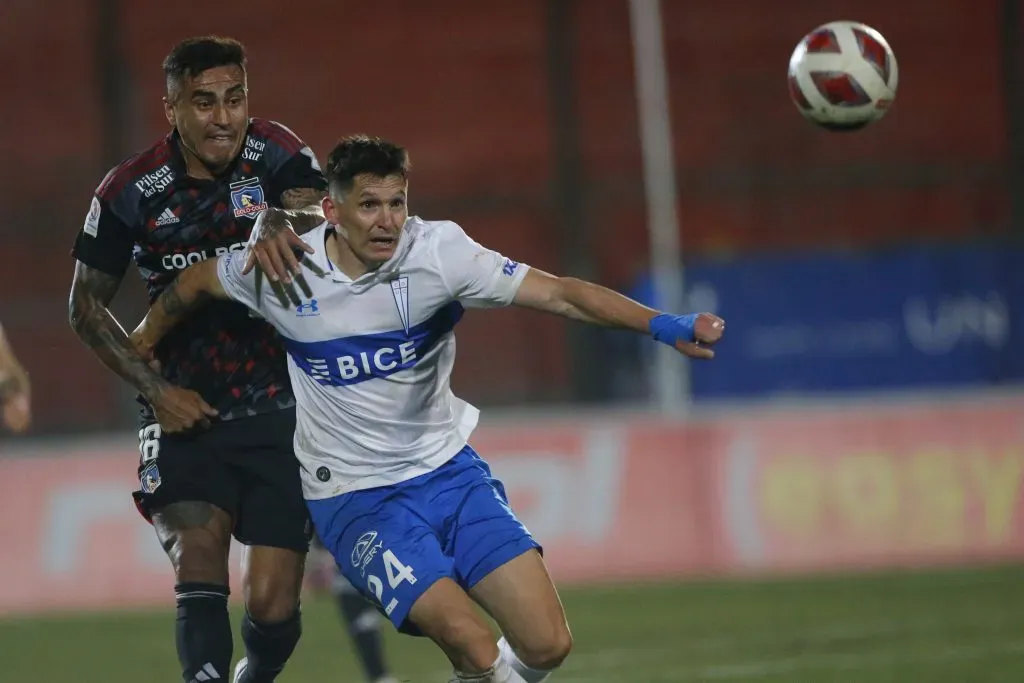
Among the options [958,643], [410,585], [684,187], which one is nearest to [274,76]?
[684,187]

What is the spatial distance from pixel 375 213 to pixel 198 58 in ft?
2.93

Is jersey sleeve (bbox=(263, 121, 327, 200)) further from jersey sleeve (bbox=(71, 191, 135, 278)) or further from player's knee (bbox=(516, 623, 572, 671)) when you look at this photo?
player's knee (bbox=(516, 623, 572, 671))

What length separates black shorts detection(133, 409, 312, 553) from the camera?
6.12m

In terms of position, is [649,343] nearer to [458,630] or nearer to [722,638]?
[722,638]

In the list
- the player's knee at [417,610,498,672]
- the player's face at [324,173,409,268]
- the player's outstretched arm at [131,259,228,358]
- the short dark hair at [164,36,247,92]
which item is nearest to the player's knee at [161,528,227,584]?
the player's outstretched arm at [131,259,228,358]

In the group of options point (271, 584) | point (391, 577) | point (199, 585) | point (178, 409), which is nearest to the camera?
point (391, 577)

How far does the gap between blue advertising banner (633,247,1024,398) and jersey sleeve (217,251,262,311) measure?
967 cm

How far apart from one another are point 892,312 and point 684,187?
4324 millimetres

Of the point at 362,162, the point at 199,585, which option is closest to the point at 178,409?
the point at 199,585

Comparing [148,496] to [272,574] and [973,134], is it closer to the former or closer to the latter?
[272,574]

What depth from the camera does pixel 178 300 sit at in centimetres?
600

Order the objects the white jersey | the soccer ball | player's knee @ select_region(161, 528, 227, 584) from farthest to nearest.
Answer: the soccer ball, player's knee @ select_region(161, 528, 227, 584), the white jersey

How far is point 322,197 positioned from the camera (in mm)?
6312

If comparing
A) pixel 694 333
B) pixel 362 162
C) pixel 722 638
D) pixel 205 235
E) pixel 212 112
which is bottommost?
pixel 722 638
